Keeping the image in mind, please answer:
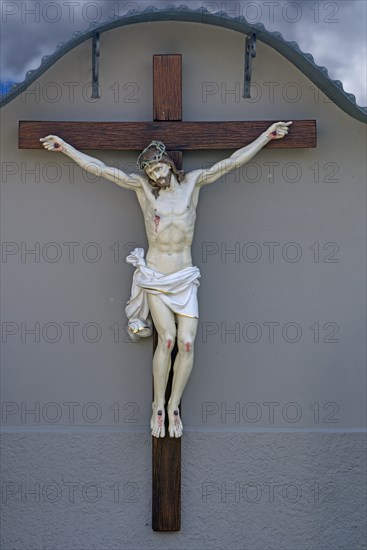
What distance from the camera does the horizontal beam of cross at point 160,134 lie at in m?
4.38

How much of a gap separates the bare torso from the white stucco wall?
21 cm

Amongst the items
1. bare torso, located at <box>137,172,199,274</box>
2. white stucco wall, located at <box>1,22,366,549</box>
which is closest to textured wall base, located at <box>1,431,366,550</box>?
white stucco wall, located at <box>1,22,366,549</box>

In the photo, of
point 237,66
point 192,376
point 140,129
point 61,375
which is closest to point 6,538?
point 61,375

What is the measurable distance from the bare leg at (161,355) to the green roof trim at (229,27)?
1.23m

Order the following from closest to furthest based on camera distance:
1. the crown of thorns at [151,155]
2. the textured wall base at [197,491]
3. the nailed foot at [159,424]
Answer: the crown of thorns at [151,155], the nailed foot at [159,424], the textured wall base at [197,491]

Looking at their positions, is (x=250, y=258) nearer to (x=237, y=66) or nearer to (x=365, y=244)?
(x=365, y=244)

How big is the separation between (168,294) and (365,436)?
1.24 metres

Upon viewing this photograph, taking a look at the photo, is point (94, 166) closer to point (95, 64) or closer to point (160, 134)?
point (160, 134)

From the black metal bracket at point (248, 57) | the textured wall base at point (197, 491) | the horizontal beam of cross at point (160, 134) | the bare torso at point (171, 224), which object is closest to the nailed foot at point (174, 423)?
the textured wall base at point (197, 491)

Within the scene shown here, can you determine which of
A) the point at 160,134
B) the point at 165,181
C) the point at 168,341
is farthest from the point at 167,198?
the point at 168,341

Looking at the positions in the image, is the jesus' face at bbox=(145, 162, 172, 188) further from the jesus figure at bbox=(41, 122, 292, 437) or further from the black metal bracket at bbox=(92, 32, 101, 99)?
the black metal bracket at bbox=(92, 32, 101, 99)

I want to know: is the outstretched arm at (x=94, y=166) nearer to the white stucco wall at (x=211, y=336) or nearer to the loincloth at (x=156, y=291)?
the white stucco wall at (x=211, y=336)

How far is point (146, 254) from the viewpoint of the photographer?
4.40 meters

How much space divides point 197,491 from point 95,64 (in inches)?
86.8
